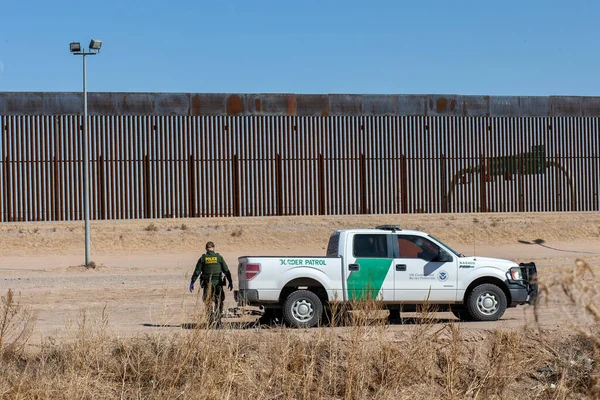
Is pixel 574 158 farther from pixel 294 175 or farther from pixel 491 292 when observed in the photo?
pixel 491 292

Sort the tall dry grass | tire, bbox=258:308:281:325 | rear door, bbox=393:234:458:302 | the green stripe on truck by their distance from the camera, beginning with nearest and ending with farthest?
the tall dry grass → the green stripe on truck → rear door, bbox=393:234:458:302 → tire, bbox=258:308:281:325

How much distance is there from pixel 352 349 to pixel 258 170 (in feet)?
90.5

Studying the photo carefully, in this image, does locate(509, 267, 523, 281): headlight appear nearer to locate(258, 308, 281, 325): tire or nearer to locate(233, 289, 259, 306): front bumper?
locate(258, 308, 281, 325): tire

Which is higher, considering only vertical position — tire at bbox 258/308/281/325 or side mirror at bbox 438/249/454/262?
side mirror at bbox 438/249/454/262

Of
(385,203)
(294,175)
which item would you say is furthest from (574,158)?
(294,175)

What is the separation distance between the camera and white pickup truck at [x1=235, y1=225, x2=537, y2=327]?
15.9 m

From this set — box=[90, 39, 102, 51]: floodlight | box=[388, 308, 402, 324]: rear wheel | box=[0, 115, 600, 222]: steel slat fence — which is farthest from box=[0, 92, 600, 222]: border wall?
box=[388, 308, 402, 324]: rear wheel

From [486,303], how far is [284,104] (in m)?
23.7

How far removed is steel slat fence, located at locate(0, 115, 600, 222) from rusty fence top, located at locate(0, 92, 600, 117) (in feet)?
1.05

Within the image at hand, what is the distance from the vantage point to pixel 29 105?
125ft

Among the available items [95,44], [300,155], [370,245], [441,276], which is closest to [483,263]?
[441,276]

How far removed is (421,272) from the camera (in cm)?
1633

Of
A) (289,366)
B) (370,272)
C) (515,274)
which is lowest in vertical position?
(289,366)

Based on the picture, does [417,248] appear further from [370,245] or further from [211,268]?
[211,268]
